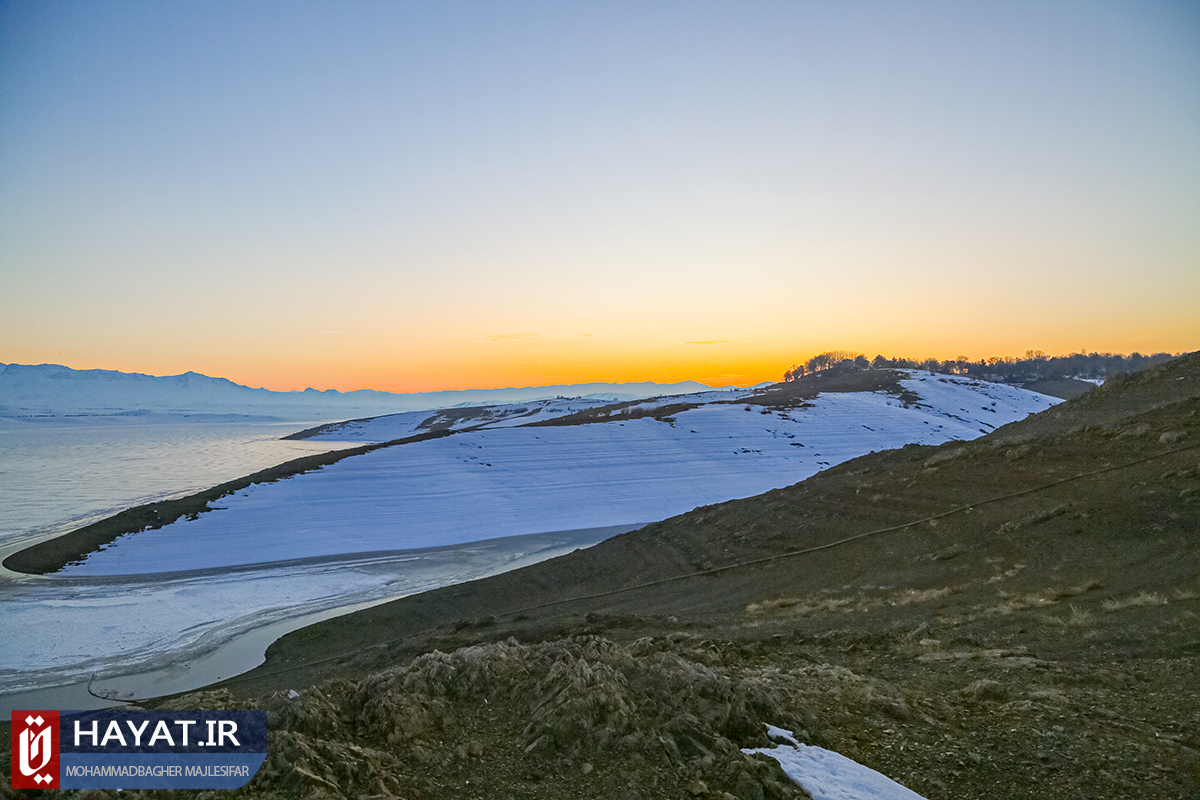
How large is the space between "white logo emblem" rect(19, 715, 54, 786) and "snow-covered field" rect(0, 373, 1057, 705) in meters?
15.1

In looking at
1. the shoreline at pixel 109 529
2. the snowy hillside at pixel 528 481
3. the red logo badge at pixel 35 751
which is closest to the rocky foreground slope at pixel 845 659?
the red logo badge at pixel 35 751

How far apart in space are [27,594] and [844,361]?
19535 centimetres

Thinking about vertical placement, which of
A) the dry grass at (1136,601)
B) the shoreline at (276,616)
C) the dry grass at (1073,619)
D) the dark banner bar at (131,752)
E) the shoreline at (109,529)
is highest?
the dark banner bar at (131,752)

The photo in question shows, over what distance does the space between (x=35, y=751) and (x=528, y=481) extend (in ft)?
129

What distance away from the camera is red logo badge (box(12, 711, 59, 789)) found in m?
5.52

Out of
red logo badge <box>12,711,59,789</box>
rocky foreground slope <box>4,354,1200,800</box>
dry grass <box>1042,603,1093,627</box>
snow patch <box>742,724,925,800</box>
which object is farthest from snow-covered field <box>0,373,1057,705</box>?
dry grass <box>1042,603,1093,627</box>

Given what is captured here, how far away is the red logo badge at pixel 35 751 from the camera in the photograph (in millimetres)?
5520

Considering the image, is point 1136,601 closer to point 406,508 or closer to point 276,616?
point 276,616

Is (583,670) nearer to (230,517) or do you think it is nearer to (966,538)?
(966,538)

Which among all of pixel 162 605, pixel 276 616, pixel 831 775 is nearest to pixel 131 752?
pixel 831 775

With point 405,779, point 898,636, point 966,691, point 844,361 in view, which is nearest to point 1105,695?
point 966,691

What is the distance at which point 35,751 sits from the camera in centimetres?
575

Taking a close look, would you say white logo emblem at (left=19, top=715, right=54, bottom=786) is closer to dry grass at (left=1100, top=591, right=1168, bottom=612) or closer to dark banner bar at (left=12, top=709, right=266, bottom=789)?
dark banner bar at (left=12, top=709, right=266, bottom=789)

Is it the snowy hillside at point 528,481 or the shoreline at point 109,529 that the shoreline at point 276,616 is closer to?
the snowy hillside at point 528,481
